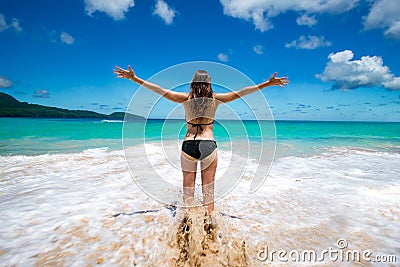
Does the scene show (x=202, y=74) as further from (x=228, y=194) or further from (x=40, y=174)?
(x=40, y=174)

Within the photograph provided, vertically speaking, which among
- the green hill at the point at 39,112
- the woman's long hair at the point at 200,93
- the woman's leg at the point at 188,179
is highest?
the green hill at the point at 39,112

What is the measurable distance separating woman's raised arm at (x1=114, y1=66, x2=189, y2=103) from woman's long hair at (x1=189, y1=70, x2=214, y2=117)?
0.18 metres

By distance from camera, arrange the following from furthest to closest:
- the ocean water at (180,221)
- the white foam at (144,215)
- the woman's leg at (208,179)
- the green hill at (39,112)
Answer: the green hill at (39,112) < the woman's leg at (208,179) < the white foam at (144,215) < the ocean water at (180,221)

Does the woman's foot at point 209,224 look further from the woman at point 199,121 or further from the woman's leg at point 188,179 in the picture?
the woman's leg at point 188,179

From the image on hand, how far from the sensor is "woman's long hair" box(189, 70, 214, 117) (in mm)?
3375

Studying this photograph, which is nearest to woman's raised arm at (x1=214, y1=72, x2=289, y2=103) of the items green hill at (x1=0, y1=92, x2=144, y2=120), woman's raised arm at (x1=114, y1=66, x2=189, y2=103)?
woman's raised arm at (x1=114, y1=66, x2=189, y2=103)

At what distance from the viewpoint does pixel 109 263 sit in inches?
116

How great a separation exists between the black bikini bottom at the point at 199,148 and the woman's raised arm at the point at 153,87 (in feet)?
2.37

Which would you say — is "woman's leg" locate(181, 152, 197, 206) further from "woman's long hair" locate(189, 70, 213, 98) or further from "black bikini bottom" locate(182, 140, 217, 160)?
"woman's long hair" locate(189, 70, 213, 98)

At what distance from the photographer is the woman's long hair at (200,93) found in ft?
11.1

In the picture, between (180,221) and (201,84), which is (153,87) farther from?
(180,221)

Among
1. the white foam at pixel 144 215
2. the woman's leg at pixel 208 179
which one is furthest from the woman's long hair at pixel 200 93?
the white foam at pixel 144 215

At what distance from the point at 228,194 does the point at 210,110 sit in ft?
10.2

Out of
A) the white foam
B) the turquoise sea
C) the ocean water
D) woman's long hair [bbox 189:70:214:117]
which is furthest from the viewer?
the turquoise sea
